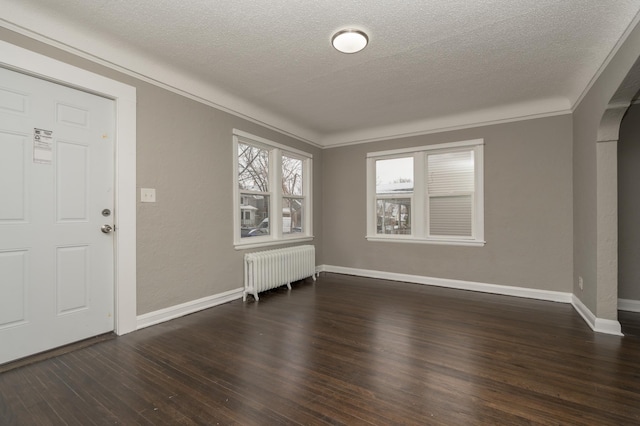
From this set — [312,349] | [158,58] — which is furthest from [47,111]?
[312,349]

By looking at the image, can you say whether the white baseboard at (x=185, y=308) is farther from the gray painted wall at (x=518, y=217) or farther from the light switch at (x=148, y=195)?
the gray painted wall at (x=518, y=217)

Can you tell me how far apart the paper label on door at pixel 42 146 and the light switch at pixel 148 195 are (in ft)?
2.41

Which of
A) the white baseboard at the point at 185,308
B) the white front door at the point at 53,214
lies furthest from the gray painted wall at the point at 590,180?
the white front door at the point at 53,214

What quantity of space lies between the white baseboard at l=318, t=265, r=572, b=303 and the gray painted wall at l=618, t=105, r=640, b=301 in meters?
0.62

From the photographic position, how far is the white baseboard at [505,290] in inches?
114

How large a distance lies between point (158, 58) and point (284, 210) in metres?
2.82

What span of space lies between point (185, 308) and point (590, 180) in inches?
184

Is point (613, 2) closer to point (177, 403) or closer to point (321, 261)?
point (177, 403)

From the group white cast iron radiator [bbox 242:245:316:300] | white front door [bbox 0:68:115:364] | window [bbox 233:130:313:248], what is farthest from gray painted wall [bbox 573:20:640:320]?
white front door [bbox 0:68:115:364]

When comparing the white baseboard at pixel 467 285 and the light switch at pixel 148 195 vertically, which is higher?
the light switch at pixel 148 195

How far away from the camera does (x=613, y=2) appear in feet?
6.87

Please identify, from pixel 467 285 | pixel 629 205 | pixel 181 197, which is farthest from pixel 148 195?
pixel 629 205

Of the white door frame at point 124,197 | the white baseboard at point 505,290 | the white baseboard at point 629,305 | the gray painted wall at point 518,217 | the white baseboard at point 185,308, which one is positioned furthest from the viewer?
the gray painted wall at point 518,217

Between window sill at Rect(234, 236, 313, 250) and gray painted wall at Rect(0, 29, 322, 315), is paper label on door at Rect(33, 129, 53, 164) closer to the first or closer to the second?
gray painted wall at Rect(0, 29, 322, 315)
